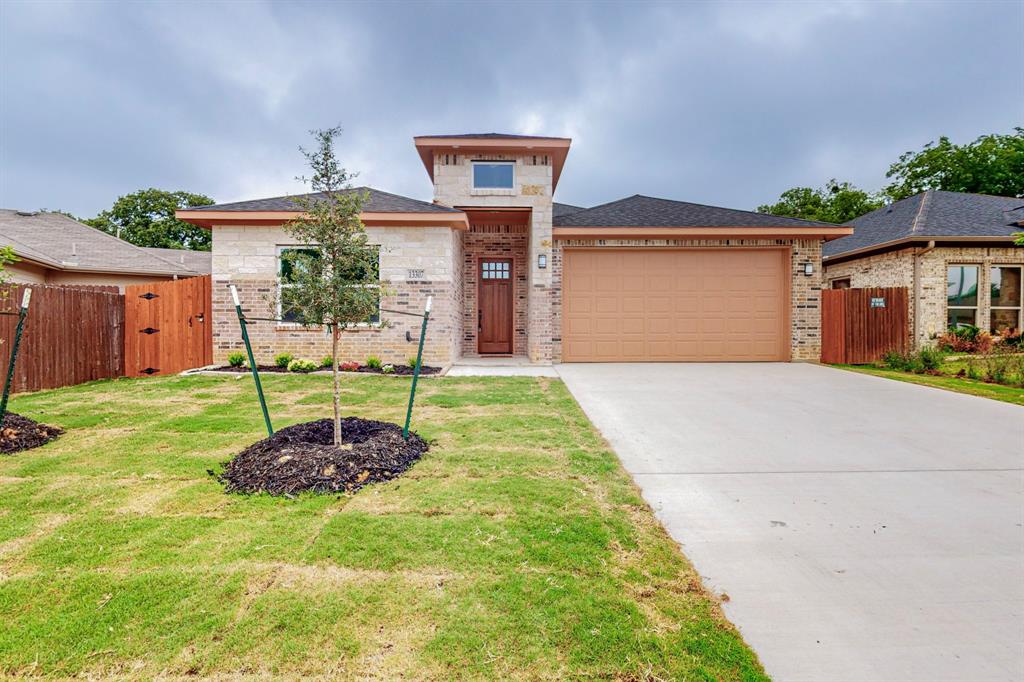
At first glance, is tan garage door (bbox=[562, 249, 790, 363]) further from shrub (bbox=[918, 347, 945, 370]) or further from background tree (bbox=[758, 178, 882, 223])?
background tree (bbox=[758, 178, 882, 223])

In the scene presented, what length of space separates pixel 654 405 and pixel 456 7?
43.4 feet

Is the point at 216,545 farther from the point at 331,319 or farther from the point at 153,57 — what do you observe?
the point at 153,57

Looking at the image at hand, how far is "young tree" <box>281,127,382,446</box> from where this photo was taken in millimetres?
3898

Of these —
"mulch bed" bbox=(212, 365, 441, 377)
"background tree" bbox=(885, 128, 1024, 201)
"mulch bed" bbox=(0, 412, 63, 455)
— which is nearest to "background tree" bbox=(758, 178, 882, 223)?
"background tree" bbox=(885, 128, 1024, 201)

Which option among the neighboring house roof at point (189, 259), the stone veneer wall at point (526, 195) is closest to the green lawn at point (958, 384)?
the stone veneer wall at point (526, 195)

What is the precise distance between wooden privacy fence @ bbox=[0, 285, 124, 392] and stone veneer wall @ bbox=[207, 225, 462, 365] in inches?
69.4

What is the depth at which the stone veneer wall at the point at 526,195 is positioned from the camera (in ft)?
37.9

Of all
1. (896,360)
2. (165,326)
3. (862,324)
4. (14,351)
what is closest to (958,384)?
(896,360)

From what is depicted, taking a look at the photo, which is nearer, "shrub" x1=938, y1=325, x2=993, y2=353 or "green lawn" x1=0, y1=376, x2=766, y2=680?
"green lawn" x1=0, y1=376, x2=766, y2=680

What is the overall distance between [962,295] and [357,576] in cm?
1642

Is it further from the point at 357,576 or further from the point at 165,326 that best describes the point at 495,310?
the point at 357,576

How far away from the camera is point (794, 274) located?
1163 centimetres

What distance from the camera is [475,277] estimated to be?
13391mm

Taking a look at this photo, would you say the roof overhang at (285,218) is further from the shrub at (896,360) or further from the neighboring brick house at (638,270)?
the shrub at (896,360)
